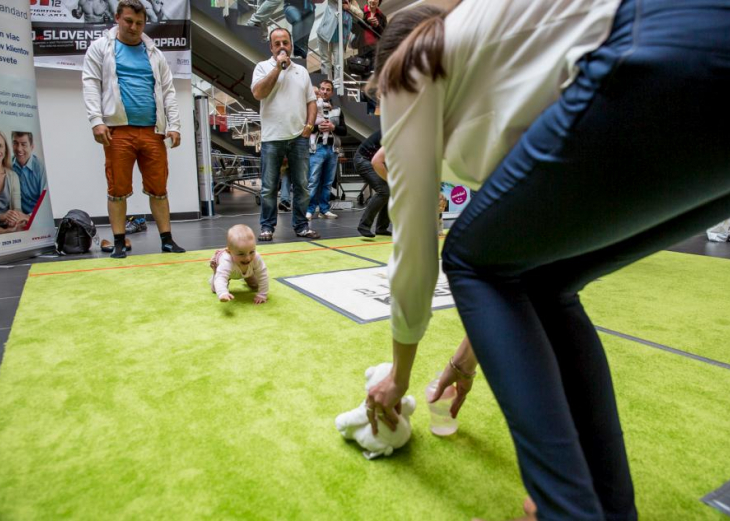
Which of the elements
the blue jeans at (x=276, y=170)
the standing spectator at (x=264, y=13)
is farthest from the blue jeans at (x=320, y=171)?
the standing spectator at (x=264, y=13)

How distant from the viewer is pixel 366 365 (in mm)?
1342

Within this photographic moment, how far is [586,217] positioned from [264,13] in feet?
19.9

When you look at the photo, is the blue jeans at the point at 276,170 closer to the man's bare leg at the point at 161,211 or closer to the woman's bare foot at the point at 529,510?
the man's bare leg at the point at 161,211

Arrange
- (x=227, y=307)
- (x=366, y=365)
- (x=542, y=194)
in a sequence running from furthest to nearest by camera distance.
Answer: (x=227, y=307) < (x=366, y=365) < (x=542, y=194)

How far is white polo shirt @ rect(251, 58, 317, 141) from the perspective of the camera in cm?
353

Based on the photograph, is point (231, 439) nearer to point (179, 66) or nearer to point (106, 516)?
point (106, 516)

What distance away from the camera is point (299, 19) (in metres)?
5.75

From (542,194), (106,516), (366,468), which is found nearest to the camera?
(542,194)

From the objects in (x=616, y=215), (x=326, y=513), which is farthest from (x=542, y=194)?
(x=326, y=513)

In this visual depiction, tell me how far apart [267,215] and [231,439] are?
114 inches

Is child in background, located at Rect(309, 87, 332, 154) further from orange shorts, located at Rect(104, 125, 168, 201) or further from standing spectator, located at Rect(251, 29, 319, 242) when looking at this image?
orange shorts, located at Rect(104, 125, 168, 201)

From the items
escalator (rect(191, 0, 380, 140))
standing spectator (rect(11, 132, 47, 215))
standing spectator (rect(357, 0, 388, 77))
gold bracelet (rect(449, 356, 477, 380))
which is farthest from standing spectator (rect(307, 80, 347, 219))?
gold bracelet (rect(449, 356, 477, 380))

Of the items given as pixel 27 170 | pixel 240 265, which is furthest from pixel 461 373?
pixel 27 170

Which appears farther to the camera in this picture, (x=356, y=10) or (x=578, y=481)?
(x=356, y=10)
